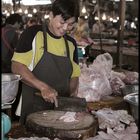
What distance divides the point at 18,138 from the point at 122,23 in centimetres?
462

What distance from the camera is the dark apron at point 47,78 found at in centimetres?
340

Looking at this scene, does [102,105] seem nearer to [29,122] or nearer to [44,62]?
[44,62]

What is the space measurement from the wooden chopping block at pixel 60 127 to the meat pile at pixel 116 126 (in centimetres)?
10

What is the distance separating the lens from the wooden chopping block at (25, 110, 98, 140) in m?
2.68

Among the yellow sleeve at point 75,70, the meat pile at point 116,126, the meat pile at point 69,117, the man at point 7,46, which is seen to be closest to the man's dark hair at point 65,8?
the yellow sleeve at point 75,70

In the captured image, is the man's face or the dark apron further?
the dark apron

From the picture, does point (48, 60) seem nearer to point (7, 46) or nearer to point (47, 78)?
point (47, 78)

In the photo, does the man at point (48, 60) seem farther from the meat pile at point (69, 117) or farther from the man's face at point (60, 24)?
the meat pile at point (69, 117)

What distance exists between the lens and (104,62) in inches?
183

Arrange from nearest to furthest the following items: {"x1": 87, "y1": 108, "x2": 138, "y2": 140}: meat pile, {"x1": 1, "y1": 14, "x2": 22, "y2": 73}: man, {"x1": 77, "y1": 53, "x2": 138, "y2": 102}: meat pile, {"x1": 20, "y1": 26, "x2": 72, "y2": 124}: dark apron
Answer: {"x1": 87, "y1": 108, "x2": 138, "y2": 140}: meat pile
{"x1": 20, "y1": 26, "x2": 72, "y2": 124}: dark apron
{"x1": 77, "y1": 53, "x2": 138, "y2": 102}: meat pile
{"x1": 1, "y1": 14, "x2": 22, "y2": 73}: man

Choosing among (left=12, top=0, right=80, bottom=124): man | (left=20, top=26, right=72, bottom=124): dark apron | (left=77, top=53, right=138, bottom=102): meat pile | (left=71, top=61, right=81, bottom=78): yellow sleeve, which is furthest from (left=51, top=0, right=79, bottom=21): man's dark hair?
(left=77, top=53, right=138, bottom=102): meat pile

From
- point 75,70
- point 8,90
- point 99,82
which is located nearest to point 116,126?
point 75,70

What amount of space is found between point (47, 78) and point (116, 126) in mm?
907

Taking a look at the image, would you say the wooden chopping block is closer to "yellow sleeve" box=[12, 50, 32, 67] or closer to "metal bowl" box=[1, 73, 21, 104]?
"yellow sleeve" box=[12, 50, 32, 67]
